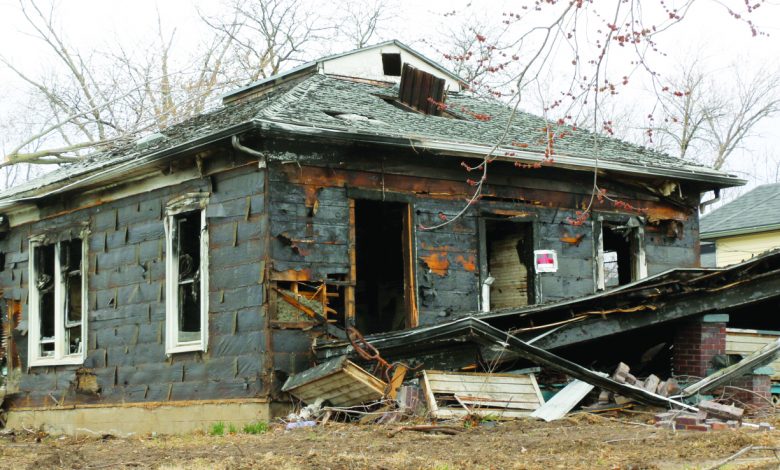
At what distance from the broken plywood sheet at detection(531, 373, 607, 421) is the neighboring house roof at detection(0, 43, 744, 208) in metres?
2.89

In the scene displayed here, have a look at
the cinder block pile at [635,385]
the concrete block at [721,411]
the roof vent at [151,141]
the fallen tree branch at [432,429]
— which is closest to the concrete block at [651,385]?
the cinder block pile at [635,385]

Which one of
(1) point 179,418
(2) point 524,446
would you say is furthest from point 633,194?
(2) point 524,446

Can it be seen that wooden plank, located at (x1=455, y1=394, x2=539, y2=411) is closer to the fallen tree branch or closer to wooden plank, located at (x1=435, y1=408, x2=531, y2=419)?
wooden plank, located at (x1=435, y1=408, x2=531, y2=419)

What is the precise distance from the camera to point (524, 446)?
951 centimetres

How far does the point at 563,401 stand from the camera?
40.1ft

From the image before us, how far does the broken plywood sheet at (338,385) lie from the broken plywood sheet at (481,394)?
2.19 feet

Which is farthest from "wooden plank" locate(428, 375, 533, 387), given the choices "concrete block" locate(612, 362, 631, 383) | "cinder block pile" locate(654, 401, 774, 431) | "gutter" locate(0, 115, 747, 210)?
"gutter" locate(0, 115, 747, 210)

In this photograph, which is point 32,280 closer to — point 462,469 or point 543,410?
point 543,410

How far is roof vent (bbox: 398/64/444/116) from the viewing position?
1837 centimetres

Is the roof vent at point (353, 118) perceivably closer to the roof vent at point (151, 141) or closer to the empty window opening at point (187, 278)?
the empty window opening at point (187, 278)

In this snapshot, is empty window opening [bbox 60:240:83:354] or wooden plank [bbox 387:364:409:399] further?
empty window opening [bbox 60:240:83:354]

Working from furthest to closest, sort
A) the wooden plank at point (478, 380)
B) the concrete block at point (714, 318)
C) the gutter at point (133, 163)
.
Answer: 1. the gutter at point (133, 163)
2. the concrete block at point (714, 318)
3. the wooden plank at point (478, 380)

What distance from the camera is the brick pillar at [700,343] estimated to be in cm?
1340

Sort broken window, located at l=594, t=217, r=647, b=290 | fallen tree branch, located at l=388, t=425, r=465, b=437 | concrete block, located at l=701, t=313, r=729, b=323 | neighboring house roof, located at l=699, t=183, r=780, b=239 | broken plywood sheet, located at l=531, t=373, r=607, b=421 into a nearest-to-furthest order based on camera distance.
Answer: fallen tree branch, located at l=388, t=425, r=465, b=437 < broken plywood sheet, located at l=531, t=373, r=607, b=421 < concrete block, located at l=701, t=313, r=729, b=323 < broken window, located at l=594, t=217, r=647, b=290 < neighboring house roof, located at l=699, t=183, r=780, b=239
